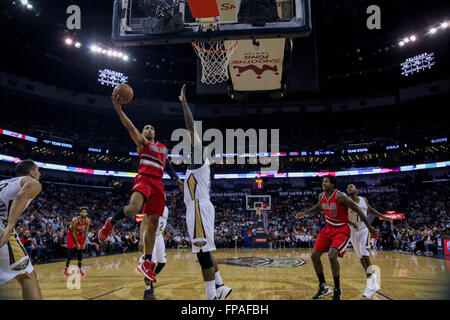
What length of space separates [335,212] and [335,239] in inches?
18.0

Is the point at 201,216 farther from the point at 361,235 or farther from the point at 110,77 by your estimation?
the point at 110,77

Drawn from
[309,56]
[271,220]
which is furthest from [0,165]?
[309,56]

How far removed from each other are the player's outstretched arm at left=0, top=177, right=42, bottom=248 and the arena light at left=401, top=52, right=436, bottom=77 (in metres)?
28.6

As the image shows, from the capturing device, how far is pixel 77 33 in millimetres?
20750

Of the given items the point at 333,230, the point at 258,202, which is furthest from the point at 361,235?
the point at 258,202

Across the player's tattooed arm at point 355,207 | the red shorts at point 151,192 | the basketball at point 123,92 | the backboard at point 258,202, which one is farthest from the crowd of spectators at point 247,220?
the player's tattooed arm at point 355,207

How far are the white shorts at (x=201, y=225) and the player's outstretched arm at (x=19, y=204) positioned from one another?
1.73 metres

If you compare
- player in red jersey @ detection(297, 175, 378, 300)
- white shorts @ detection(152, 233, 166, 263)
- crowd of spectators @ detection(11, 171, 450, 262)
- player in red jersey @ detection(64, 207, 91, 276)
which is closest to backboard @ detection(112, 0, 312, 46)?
player in red jersey @ detection(297, 175, 378, 300)

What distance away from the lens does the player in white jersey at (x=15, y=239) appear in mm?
2793

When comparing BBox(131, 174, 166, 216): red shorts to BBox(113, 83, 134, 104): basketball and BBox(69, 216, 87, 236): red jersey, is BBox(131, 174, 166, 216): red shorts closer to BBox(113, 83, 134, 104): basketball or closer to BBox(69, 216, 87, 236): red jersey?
BBox(113, 83, 134, 104): basketball

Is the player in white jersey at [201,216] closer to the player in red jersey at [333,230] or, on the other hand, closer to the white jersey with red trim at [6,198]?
the white jersey with red trim at [6,198]
